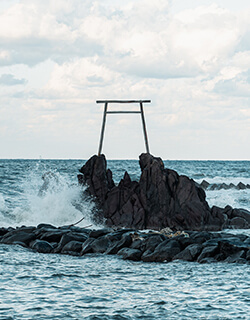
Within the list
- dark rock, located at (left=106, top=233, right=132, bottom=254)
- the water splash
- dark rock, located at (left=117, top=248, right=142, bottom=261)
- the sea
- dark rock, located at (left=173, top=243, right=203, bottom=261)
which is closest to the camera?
the sea

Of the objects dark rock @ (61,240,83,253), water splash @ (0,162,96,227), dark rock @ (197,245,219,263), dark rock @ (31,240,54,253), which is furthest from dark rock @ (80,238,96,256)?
water splash @ (0,162,96,227)

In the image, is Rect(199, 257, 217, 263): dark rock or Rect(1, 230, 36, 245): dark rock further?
Rect(1, 230, 36, 245): dark rock

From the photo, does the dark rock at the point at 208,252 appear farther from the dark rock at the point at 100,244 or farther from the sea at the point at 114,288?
the dark rock at the point at 100,244

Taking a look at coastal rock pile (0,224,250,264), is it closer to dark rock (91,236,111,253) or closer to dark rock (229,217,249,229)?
dark rock (91,236,111,253)

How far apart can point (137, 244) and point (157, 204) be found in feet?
24.1

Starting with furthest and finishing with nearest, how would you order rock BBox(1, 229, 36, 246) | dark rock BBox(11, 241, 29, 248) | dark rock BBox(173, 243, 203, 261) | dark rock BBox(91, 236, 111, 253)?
rock BBox(1, 229, 36, 246)
dark rock BBox(11, 241, 29, 248)
dark rock BBox(91, 236, 111, 253)
dark rock BBox(173, 243, 203, 261)

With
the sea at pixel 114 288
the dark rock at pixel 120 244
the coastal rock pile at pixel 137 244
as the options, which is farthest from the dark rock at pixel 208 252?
the dark rock at pixel 120 244

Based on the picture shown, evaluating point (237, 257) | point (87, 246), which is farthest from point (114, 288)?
point (87, 246)

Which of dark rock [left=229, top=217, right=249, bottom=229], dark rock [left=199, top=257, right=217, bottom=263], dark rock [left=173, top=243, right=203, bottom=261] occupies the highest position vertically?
dark rock [left=173, top=243, right=203, bottom=261]

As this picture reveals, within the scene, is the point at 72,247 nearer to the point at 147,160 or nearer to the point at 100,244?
the point at 100,244

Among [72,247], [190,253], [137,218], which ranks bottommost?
[190,253]

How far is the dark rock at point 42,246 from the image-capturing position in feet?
49.2

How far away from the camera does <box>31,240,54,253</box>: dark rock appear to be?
1501 centimetres

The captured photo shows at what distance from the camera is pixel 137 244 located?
14.4 m
